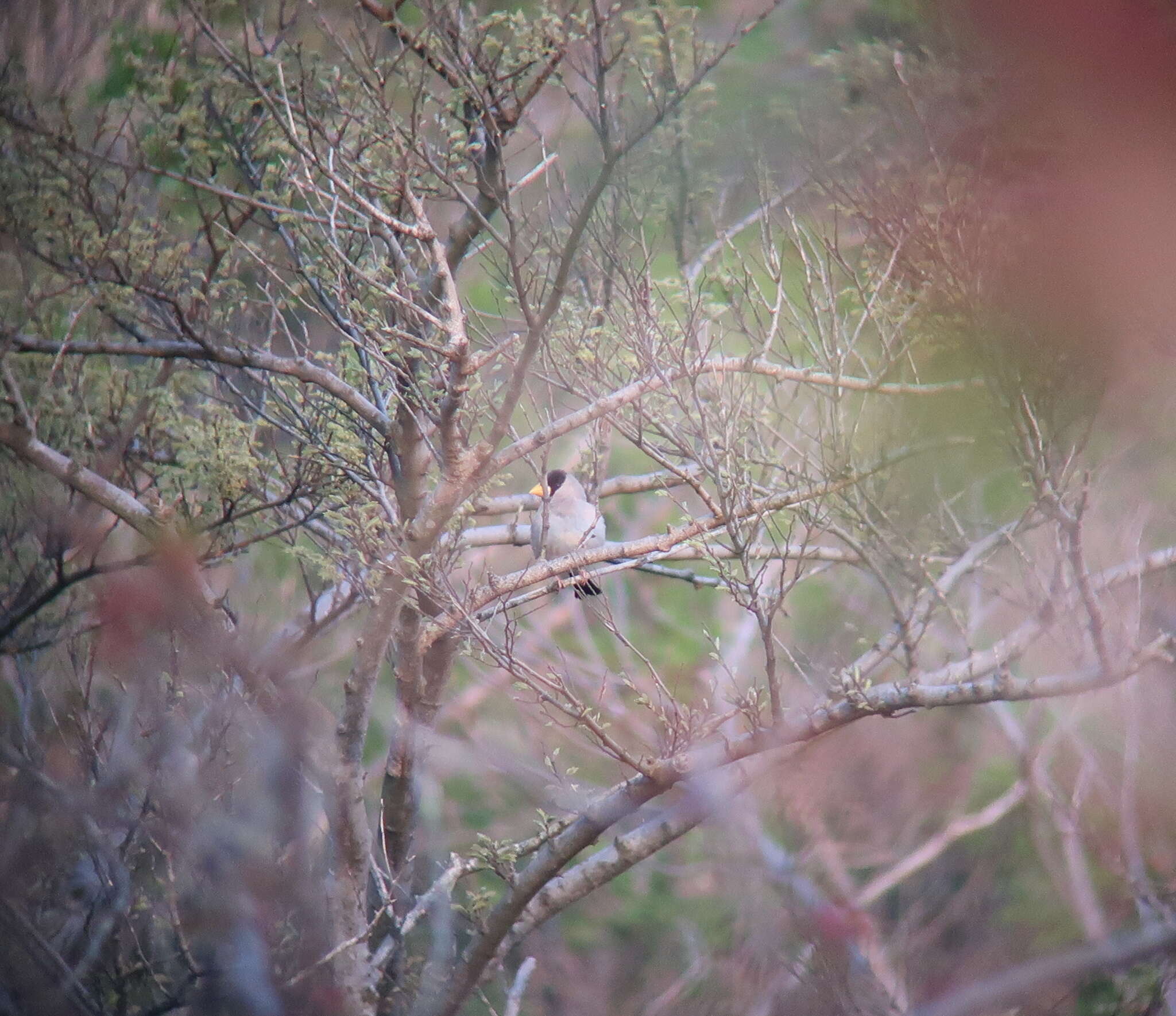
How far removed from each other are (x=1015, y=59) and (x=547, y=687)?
2.53m

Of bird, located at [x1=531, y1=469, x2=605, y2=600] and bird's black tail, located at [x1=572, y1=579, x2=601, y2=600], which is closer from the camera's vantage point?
bird's black tail, located at [x1=572, y1=579, x2=601, y2=600]

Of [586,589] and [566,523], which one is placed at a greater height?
[566,523]

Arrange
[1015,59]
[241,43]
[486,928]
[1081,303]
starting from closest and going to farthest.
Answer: [1015,59], [1081,303], [486,928], [241,43]

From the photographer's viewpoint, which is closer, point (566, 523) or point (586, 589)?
point (586, 589)

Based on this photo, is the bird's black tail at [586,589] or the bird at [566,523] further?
the bird at [566,523]

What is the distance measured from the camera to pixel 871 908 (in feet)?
26.8

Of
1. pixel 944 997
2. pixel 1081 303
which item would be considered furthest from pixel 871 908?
pixel 1081 303

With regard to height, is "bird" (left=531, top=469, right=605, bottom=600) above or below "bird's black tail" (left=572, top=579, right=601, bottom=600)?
above

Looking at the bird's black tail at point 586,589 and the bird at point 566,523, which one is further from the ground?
the bird at point 566,523

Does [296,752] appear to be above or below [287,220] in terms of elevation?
below

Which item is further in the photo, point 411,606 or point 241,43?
point 241,43

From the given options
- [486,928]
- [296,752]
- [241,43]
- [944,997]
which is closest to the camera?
[296,752]

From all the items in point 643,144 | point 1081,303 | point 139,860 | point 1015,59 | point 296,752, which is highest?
point 643,144

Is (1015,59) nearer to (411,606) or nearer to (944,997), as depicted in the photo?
(411,606)
